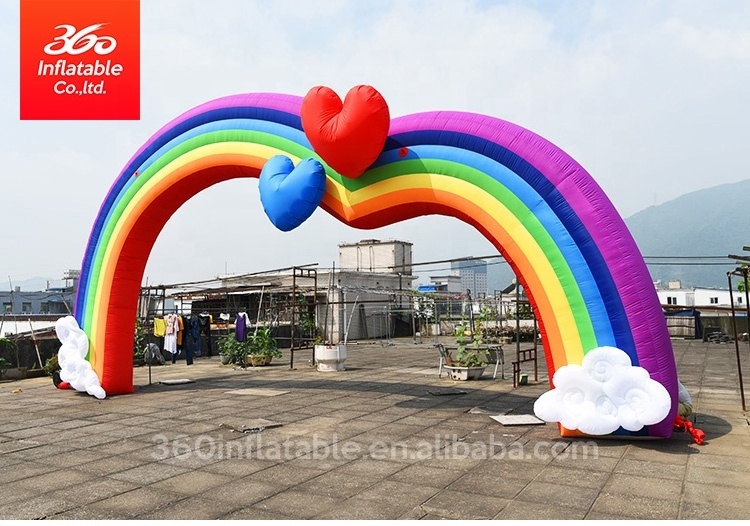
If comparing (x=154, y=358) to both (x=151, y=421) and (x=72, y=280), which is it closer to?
(x=151, y=421)

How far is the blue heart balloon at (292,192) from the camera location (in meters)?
8.47

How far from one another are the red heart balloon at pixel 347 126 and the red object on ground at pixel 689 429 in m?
5.14

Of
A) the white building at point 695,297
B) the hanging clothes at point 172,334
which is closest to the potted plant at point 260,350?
the hanging clothes at point 172,334

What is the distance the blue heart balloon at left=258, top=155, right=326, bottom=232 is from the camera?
8.47 m

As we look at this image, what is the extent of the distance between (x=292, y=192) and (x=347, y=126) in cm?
122

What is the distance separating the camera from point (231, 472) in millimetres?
6074

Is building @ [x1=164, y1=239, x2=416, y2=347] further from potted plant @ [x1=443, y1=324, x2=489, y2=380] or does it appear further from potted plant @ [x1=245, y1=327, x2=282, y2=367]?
potted plant @ [x1=443, y1=324, x2=489, y2=380]

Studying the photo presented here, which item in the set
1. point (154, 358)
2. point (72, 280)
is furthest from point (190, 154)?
point (72, 280)

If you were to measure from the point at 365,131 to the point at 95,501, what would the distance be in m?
5.18

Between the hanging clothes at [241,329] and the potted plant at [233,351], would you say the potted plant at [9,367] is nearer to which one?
the potted plant at [233,351]

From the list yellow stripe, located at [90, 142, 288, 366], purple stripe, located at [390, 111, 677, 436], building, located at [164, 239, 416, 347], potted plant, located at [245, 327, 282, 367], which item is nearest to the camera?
purple stripe, located at [390, 111, 677, 436]

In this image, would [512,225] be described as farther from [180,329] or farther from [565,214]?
[180,329]

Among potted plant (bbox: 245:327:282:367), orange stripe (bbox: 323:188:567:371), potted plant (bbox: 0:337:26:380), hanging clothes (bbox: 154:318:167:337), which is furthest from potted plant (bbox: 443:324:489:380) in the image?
potted plant (bbox: 0:337:26:380)

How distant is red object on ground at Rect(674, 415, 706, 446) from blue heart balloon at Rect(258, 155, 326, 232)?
5483 millimetres
